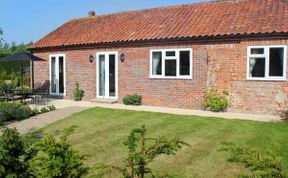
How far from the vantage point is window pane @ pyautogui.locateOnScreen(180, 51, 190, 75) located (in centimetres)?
1459

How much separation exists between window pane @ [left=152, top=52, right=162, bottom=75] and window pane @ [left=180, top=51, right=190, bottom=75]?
1155 mm

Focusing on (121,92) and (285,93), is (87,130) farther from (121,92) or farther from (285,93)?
(285,93)

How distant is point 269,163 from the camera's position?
2.46 metres

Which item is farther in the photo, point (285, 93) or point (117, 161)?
point (285, 93)

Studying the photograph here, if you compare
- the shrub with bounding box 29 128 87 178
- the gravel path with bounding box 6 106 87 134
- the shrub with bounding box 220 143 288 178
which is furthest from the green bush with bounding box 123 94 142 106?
the shrub with bounding box 220 143 288 178

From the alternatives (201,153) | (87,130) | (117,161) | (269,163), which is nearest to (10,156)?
(269,163)

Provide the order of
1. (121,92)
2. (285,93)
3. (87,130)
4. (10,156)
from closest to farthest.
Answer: (10,156) → (87,130) → (285,93) → (121,92)

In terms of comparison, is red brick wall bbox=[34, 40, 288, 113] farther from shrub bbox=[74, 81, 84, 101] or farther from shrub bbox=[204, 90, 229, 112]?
shrub bbox=[74, 81, 84, 101]

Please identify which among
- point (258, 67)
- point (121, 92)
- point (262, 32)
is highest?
point (262, 32)

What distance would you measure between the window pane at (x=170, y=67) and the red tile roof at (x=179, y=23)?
1.21 meters

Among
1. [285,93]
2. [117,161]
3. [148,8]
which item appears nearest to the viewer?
[117,161]

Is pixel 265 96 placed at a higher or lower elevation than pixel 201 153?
higher

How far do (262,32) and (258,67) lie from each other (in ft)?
4.77

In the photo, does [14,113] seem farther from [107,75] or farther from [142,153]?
[142,153]
